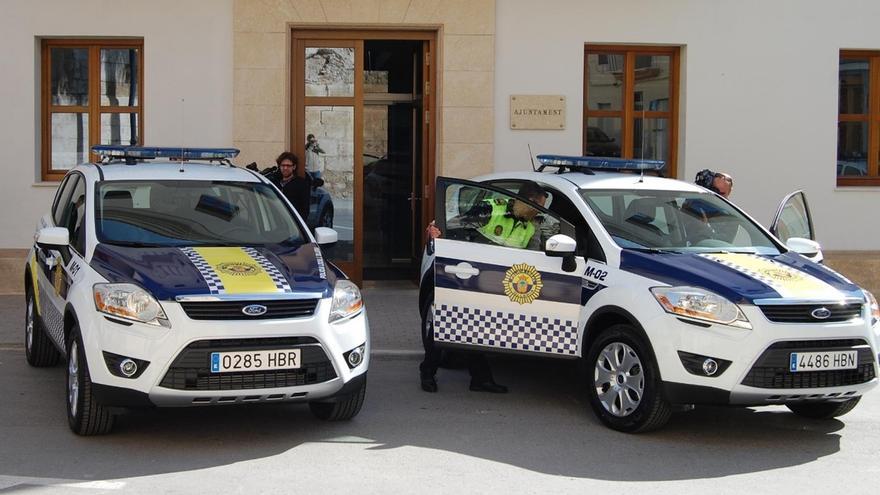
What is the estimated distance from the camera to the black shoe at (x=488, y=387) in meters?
8.48

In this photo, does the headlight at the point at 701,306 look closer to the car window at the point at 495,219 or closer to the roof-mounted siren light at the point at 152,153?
the car window at the point at 495,219

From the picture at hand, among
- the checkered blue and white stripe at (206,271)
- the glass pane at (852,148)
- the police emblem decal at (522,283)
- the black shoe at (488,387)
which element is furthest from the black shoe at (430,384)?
the glass pane at (852,148)

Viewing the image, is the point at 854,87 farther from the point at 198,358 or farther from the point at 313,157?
the point at 198,358

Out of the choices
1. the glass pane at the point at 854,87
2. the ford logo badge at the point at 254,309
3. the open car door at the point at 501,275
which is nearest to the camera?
the ford logo badge at the point at 254,309

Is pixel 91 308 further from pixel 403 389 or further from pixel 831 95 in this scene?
pixel 831 95

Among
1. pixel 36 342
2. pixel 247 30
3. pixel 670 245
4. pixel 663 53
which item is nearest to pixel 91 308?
pixel 36 342

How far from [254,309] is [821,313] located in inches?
135

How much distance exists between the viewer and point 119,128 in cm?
1359

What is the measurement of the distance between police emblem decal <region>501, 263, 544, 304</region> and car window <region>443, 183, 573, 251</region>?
18cm

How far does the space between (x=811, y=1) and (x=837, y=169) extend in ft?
7.02

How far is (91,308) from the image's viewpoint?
21.8 ft

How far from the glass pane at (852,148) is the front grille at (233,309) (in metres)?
9.84

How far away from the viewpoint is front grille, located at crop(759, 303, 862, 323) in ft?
22.0

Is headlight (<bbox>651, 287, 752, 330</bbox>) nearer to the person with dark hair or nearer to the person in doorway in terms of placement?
the person with dark hair
